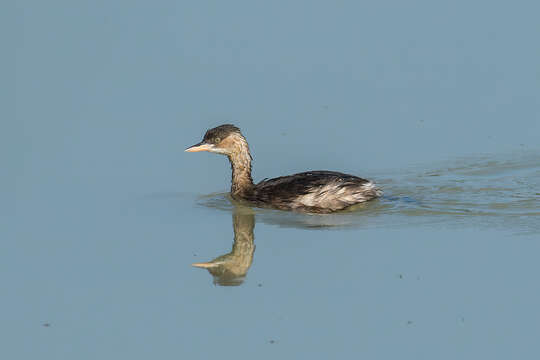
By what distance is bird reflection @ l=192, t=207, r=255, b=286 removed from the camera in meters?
10.7

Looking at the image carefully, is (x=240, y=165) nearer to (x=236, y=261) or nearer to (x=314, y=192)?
(x=314, y=192)

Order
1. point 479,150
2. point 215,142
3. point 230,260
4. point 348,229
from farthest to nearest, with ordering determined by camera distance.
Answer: point 479,150 → point 215,142 → point 348,229 → point 230,260

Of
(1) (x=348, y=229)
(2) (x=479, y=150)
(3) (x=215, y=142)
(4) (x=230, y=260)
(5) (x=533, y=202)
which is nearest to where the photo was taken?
(4) (x=230, y=260)

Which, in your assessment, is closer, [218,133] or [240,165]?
[218,133]

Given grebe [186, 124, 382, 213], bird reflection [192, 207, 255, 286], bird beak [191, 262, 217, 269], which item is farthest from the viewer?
grebe [186, 124, 382, 213]

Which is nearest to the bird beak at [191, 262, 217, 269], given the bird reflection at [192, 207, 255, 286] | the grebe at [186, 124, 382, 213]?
the bird reflection at [192, 207, 255, 286]

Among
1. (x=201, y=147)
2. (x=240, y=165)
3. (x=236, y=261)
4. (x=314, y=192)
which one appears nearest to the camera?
(x=236, y=261)

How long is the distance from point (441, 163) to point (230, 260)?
14.1 ft

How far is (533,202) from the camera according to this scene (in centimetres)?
1305

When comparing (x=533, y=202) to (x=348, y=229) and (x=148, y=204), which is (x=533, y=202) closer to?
(x=348, y=229)

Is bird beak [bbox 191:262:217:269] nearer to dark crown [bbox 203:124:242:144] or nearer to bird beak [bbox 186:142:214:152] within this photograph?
bird beak [bbox 186:142:214:152]

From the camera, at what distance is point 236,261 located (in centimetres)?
1130

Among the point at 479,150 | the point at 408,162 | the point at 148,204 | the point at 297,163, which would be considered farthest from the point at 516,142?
the point at 148,204

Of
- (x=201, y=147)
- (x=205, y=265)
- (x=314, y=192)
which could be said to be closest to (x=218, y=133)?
(x=201, y=147)
